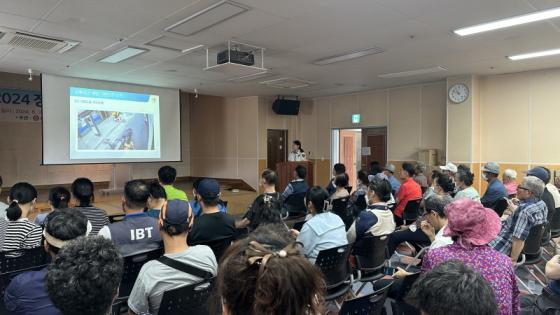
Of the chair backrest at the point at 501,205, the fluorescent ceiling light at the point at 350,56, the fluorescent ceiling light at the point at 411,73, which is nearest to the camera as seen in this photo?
the chair backrest at the point at 501,205

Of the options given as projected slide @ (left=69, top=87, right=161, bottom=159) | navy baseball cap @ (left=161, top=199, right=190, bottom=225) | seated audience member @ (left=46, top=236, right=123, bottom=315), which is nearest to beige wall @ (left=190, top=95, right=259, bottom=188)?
projected slide @ (left=69, top=87, right=161, bottom=159)

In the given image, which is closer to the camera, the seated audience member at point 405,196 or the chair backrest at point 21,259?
the chair backrest at point 21,259

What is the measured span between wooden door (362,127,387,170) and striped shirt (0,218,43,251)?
7807 millimetres

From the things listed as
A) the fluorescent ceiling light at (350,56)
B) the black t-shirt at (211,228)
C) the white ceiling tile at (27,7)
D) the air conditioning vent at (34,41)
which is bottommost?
the black t-shirt at (211,228)

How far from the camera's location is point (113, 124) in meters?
7.27

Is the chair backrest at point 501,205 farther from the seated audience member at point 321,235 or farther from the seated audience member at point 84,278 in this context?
the seated audience member at point 84,278

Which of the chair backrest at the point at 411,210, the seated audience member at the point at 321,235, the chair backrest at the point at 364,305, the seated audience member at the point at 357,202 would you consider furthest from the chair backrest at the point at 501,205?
the chair backrest at the point at 364,305

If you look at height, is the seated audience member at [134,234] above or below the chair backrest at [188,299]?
above

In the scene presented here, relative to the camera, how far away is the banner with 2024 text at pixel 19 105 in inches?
325

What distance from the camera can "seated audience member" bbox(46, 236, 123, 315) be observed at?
1.14 metres

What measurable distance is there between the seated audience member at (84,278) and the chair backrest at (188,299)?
0.51 meters

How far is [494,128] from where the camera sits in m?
7.42

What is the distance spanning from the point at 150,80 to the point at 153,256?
593 centimetres

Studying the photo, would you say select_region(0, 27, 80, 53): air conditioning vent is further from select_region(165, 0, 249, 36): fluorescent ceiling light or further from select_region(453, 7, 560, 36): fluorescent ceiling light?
select_region(453, 7, 560, 36): fluorescent ceiling light
